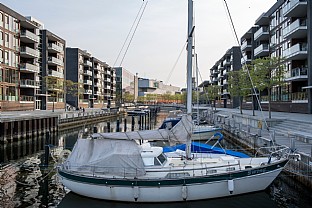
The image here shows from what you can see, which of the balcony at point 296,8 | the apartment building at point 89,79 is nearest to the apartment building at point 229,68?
the balcony at point 296,8

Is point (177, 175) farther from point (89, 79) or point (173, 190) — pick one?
point (89, 79)

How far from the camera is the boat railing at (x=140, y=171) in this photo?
1418cm

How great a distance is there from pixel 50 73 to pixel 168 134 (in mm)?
61494

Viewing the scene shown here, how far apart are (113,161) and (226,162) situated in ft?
19.1

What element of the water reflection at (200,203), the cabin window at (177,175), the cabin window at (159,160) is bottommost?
the water reflection at (200,203)

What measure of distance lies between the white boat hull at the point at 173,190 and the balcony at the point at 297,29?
115ft

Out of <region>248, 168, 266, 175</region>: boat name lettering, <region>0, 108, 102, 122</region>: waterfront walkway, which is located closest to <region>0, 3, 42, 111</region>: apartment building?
<region>0, 108, 102, 122</region>: waterfront walkway

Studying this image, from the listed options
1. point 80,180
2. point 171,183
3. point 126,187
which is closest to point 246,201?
point 171,183

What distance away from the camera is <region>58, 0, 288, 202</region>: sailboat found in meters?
13.9

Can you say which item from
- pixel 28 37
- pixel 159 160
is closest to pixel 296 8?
pixel 159 160

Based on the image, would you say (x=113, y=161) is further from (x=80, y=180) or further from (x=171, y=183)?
(x=171, y=183)

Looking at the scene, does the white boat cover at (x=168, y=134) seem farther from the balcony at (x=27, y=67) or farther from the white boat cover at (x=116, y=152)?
the balcony at (x=27, y=67)

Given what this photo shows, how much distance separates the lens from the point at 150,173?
572 inches

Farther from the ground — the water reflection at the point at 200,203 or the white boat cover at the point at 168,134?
the white boat cover at the point at 168,134
